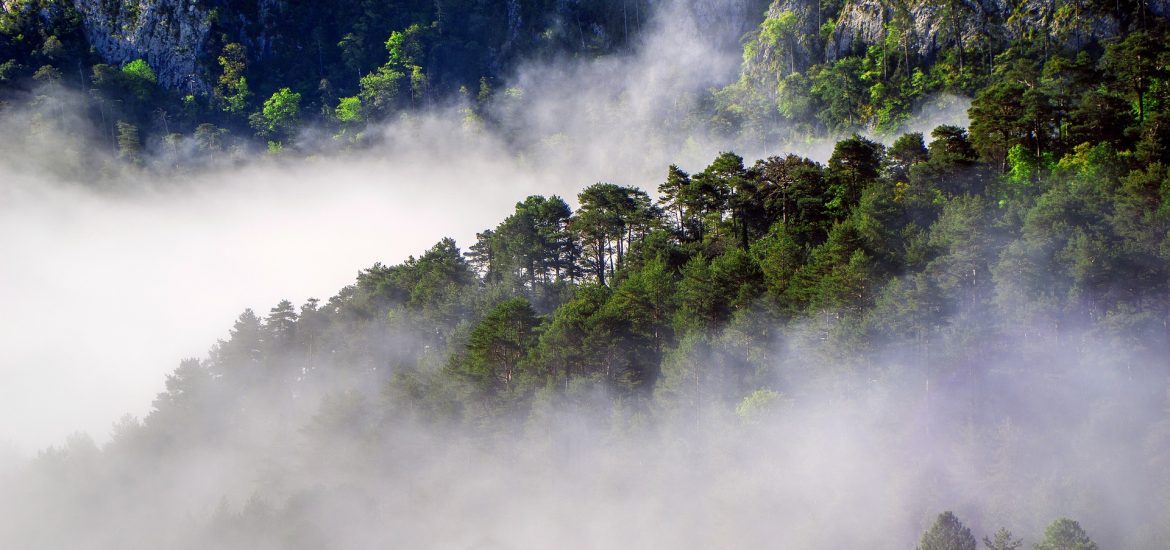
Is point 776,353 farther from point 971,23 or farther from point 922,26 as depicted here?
point 922,26

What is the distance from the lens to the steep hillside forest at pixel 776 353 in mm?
63375

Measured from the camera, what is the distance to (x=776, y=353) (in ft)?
243

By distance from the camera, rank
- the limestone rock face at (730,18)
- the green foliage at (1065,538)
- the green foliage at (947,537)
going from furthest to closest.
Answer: the limestone rock face at (730,18)
the green foliage at (947,537)
the green foliage at (1065,538)

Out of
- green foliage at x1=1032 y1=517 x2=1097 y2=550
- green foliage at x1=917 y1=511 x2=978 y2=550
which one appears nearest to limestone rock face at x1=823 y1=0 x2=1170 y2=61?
green foliage at x1=917 y1=511 x2=978 y2=550

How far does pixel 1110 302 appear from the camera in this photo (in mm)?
64562

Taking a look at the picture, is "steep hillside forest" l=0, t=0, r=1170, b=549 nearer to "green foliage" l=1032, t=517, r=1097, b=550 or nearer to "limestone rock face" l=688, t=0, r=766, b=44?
"green foliage" l=1032, t=517, r=1097, b=550

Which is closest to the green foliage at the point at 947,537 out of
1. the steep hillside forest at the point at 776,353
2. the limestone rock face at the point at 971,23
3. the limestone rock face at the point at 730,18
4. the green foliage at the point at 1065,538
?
the steep hillside forest at the point at 776,353

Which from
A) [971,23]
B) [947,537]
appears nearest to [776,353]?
[947,537]

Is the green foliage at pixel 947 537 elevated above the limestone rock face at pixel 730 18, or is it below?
below

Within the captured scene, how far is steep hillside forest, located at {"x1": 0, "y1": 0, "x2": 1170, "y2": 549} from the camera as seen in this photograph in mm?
63375

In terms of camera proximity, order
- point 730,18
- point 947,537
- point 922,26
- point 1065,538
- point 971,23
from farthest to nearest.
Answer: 1. point 730,18
2. point 922,26
3. point 971,23
4. point 947,537
5. point 1065,538

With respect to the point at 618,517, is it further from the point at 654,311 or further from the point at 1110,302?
the point at 1110,302

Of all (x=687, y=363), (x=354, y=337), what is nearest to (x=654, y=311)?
(x=687, y=363)

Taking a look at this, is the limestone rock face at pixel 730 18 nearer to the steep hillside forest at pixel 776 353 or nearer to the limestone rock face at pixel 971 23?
the limestone rock face at pixel 971 23
